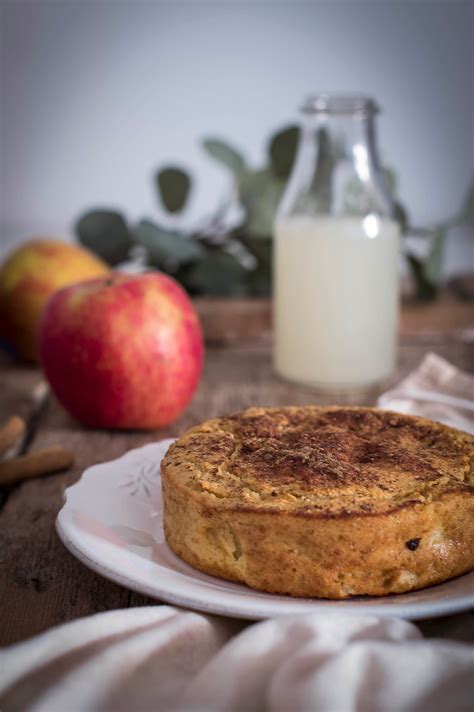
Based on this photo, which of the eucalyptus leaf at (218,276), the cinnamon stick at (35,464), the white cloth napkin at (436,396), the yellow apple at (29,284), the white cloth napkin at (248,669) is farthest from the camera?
the eucalyptus leaf at (218,276)

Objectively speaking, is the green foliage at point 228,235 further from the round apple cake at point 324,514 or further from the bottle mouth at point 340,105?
the round apple cake at point 324,514

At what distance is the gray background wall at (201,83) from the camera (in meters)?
5.28

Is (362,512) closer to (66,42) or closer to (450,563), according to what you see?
(450,563)

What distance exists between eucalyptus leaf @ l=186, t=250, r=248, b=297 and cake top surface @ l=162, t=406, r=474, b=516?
117 cm

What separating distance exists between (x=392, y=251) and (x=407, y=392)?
431 millimetres

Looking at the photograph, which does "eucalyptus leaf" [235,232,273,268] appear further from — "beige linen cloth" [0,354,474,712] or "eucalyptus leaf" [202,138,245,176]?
"beige linen cloth" [0,354,474,712]

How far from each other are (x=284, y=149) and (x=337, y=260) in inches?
21.2

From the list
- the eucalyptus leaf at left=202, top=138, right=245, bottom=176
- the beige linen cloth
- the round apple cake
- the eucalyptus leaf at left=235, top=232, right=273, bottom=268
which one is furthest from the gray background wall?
the beige linen cloth

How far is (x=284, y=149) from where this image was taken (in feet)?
7.29

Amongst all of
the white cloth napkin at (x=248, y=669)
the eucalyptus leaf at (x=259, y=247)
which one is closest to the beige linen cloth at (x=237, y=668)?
the white cloth napkin at (x=248, y=669)

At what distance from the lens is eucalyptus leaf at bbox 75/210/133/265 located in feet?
7.50

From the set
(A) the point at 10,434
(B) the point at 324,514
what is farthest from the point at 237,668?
(A) the point at 10,434

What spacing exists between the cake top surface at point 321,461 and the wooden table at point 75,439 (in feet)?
0.57

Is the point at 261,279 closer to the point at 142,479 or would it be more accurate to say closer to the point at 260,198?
the point at 260,198
